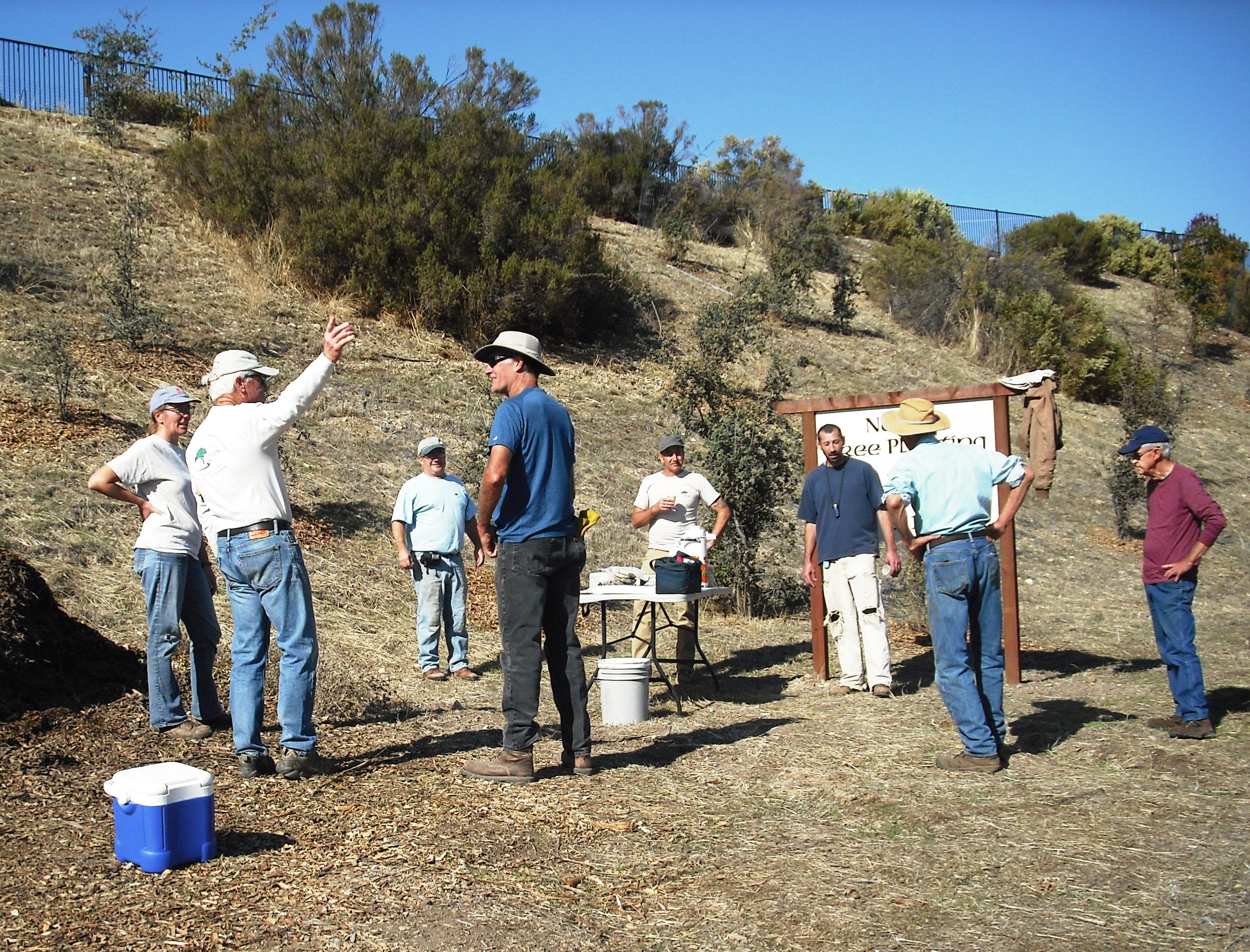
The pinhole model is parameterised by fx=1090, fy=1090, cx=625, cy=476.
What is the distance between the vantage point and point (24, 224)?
613 inches

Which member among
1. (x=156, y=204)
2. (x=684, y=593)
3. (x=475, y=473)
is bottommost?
(x=684, y=593)

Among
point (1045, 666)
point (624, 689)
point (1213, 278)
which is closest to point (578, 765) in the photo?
point (624, 689)

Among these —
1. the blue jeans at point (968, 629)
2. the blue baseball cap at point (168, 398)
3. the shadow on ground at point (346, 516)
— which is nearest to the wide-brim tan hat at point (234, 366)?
the blue baseball cap at point (168, 398)

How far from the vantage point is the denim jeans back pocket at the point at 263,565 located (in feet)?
16.4

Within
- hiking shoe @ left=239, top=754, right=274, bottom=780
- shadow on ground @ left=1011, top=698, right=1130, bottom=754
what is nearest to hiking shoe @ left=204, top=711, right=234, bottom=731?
hiking shoe @ left=239, top=754, right=274, bottom=780

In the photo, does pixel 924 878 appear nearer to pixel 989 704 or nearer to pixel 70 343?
pixel 989 704

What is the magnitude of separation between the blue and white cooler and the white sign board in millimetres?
5387

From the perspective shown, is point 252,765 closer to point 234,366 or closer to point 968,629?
point 234,366

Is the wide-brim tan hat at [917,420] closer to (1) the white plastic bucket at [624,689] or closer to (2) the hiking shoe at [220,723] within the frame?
(1) the white plastic bucket at [624,689]

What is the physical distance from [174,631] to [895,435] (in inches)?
217

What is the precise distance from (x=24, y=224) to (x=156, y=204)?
8.82ft

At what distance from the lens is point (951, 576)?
17.9ft

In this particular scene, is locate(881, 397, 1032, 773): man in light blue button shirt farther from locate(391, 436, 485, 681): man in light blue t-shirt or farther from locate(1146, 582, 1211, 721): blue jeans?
locate(391, 436, 485, 681): man in light blue t-shirt

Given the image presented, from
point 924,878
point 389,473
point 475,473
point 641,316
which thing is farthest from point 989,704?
point 641,316
